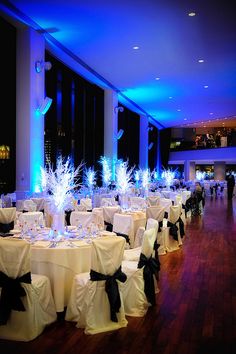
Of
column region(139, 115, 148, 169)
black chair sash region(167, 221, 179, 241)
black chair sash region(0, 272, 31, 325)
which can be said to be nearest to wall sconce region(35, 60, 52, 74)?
black chair sash region(167, 221, 179, 241)

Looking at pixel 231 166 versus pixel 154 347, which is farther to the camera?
pixel 231 166

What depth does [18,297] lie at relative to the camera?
3.30m

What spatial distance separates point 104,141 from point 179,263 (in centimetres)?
1062

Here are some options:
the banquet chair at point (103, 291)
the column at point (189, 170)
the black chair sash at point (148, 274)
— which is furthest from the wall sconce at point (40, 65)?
the column at point (189, 170)

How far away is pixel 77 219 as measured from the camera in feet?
18.4

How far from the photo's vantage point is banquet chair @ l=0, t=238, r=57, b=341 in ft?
10.8

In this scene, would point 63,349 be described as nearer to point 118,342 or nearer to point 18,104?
point 118,342

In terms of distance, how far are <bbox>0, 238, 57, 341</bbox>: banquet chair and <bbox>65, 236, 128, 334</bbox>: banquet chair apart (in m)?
0.41

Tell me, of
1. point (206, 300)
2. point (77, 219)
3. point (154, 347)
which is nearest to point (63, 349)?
point (154, 347)

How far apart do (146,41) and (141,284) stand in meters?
7.05

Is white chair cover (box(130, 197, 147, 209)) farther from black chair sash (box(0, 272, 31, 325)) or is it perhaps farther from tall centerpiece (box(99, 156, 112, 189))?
tall centerpiece (box(99, 156, 112, 189))

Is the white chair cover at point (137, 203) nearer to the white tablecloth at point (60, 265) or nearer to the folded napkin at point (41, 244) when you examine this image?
the folded napkin at point (41, 244)

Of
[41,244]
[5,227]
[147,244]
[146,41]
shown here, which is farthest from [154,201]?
[41,244]

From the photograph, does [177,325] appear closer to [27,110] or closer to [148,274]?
[148,274]
